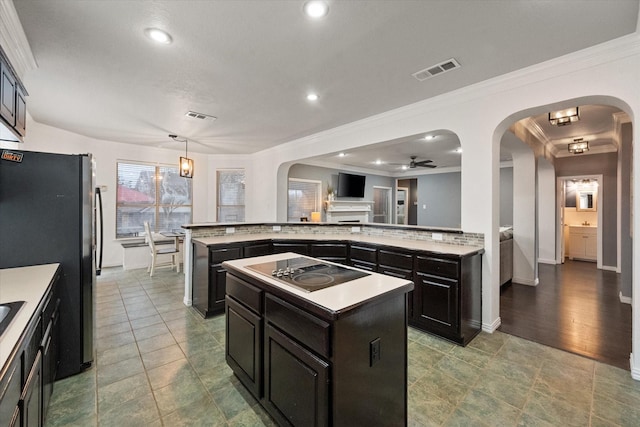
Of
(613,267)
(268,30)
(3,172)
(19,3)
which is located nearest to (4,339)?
(3,172)

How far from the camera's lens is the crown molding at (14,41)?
188 cm

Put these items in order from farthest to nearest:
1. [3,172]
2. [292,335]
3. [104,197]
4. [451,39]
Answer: [104,197] < [451,39] < [3,172] < [292,335]

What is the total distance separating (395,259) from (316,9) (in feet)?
8.45

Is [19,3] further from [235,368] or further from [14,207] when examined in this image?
[235,368]

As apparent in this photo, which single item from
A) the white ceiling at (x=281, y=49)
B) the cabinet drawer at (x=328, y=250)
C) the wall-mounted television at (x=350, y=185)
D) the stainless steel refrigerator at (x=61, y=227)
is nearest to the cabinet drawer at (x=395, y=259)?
the cabinet drawer at (x=328, y=250)

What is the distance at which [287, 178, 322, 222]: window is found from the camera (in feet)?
25.9

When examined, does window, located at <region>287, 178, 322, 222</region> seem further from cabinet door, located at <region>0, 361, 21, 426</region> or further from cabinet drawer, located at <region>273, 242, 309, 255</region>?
cabinet door, located at <region>0, 361, 21, 426</region>

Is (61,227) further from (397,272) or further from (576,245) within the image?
(576,245)

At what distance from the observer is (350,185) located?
891 centimetres

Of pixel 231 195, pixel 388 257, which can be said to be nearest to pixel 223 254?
pixel 388 257

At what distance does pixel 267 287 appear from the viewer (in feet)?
5.74

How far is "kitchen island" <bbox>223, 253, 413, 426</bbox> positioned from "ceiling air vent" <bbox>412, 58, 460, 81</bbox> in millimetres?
2138

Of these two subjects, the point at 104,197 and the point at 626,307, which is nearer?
the point at 626,307

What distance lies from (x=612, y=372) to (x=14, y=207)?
488 cm
